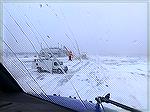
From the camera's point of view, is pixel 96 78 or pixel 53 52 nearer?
pixel 96 78

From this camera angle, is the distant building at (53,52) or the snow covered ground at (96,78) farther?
the distant building at (53,52)

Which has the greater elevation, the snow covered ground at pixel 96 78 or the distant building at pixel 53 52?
the distant building at pixel 53 52

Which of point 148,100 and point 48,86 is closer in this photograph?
point 148,100

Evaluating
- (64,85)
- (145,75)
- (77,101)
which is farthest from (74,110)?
(145,75)

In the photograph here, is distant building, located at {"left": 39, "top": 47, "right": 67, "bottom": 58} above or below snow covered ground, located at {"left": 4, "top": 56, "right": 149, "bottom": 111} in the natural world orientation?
above

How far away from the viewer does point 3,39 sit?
195cm

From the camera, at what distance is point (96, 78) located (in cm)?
149

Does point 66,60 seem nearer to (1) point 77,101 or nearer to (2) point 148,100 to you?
(1) point 77,101

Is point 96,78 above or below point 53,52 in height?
below

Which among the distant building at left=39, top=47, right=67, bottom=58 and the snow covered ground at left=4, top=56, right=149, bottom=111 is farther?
the distant building at left=39, top=47, right=67, bottom=58

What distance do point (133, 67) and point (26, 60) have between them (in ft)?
2.97

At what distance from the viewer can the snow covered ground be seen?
126cm

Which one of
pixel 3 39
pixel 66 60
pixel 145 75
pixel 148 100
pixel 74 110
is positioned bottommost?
pixel 74 110

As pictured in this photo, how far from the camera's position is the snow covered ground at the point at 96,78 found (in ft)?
4.13
